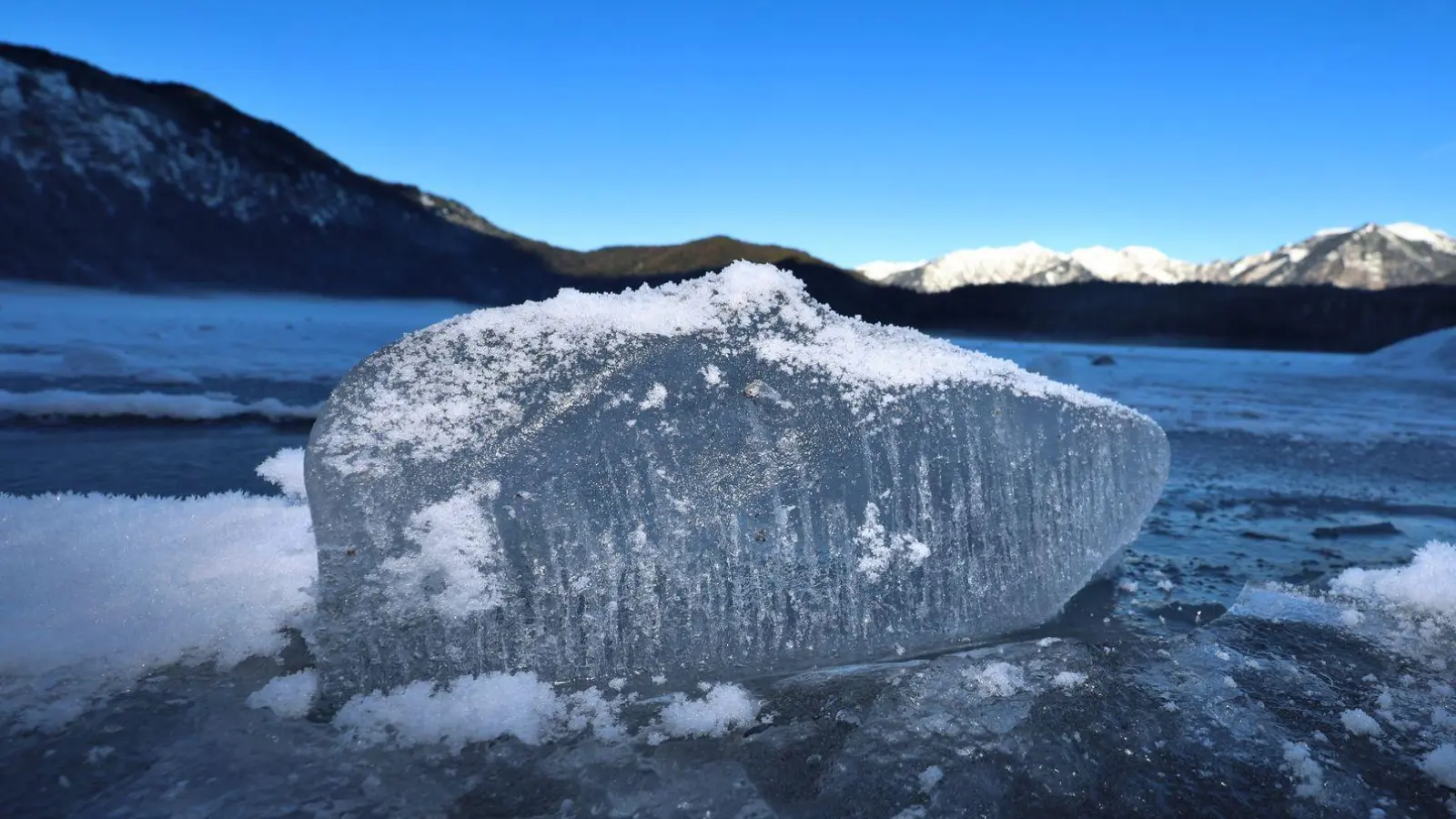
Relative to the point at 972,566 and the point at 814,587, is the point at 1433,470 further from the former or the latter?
the point at 814,587

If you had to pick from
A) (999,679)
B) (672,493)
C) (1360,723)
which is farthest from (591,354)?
(1360,723)

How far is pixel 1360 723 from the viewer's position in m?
1.42

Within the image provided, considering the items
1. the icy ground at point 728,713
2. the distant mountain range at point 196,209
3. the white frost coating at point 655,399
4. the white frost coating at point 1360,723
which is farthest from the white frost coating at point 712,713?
the distant mountain range at point 196,209

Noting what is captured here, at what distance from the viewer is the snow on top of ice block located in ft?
5.47

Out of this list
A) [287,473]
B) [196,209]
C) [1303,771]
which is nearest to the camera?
[1303,771]

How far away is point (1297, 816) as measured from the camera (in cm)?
117

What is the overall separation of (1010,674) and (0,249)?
71.2 meters

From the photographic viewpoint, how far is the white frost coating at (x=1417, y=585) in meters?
1.93

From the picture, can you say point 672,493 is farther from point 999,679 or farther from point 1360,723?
point 1360,723

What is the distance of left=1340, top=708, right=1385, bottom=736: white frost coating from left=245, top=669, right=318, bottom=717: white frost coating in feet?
6.73

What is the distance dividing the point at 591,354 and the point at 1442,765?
1.85 metres

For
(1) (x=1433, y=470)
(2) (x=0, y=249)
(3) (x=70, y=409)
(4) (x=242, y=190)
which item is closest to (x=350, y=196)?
(4) (x=242, y=190)

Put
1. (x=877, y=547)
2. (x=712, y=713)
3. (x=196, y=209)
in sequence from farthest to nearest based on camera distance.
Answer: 1. (x=196, y=209)
2. (x=877, y=547)
3. (x=712, y=713)

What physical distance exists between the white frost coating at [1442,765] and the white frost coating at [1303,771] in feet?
0.60
